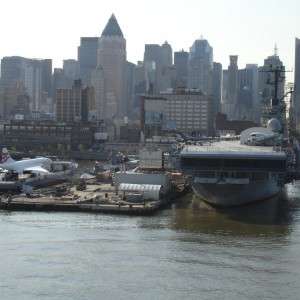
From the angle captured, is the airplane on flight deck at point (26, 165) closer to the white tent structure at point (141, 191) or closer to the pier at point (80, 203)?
the pier at point (80, 203)

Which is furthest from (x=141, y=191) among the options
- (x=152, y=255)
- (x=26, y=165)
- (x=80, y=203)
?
(x=26, y=165)

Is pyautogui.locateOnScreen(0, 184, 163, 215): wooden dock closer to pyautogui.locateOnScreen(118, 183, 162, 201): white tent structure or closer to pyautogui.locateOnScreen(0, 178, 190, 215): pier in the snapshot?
pyautogui.locateOnScreen(0, 178, 190, 215): pier

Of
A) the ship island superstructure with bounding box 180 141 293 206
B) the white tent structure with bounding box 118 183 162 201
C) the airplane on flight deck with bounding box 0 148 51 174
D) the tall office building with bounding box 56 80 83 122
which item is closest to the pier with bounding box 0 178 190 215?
the white tent structure with bounding box 118 183 162 201

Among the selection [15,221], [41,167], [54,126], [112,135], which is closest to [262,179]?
[15,221]

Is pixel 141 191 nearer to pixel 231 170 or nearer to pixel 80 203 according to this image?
pixel 80 203

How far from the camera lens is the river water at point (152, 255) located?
2930cm

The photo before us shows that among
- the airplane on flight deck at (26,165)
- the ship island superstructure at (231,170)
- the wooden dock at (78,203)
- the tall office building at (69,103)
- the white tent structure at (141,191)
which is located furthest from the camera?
the tall office building at (69,103)

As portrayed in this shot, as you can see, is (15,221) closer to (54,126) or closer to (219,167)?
(219,167)

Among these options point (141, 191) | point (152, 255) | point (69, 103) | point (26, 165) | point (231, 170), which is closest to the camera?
point (152, 255)

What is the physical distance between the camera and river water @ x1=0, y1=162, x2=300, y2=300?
96.1ft

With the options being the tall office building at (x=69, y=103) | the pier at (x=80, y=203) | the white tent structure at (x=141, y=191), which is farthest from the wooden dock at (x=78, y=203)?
the tall office building at (x=69, y=103)

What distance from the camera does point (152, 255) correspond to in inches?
1389

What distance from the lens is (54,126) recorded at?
15050 centimetres

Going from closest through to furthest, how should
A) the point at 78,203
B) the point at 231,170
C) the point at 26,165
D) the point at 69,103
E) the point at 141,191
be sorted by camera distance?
the point at 231,170
the point at 78,203
the point at 141,191
the point at 26,165
the point at 69,103
